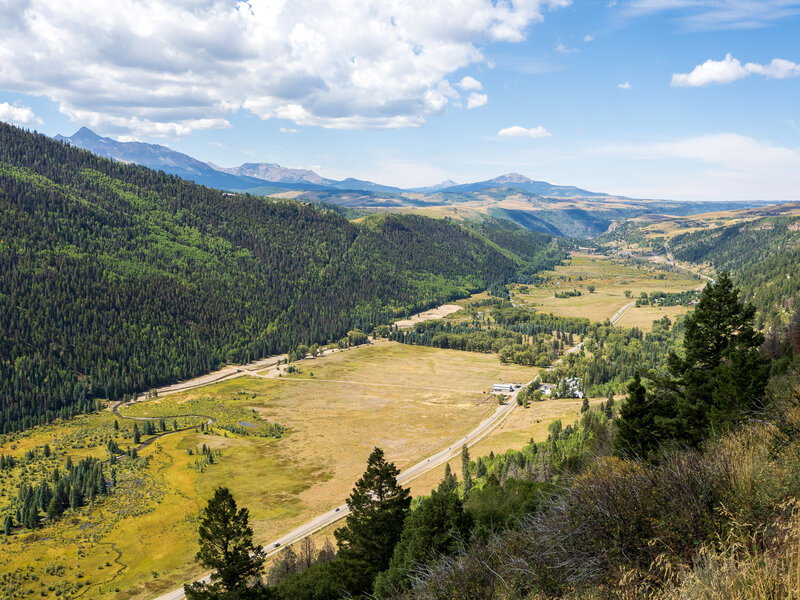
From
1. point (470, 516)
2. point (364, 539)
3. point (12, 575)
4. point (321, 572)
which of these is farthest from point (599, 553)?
point (12, 575)

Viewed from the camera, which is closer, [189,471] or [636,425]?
[636,425]

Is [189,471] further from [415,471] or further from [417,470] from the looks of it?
[417,470]

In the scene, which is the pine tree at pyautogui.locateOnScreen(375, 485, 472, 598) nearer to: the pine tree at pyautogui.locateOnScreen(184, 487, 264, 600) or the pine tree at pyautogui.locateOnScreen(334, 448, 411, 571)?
the pine tree at pyautogui.locateOnScreen(334, 448, 411, 571)

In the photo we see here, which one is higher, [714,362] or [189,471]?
[714,362]

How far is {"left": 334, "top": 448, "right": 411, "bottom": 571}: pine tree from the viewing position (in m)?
50.8

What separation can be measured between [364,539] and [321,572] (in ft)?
22.4

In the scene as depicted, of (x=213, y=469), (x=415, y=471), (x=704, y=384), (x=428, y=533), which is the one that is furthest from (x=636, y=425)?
(x=213, y=469)

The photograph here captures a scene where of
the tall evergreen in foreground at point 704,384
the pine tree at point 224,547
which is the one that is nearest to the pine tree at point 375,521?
the pine tree at point 224,547

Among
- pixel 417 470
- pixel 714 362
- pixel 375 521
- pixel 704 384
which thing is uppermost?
pixel 714 362

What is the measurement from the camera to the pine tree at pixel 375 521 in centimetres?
5075

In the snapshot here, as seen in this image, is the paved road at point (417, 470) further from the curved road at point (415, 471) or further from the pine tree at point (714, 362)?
the pine tree at point (714, 362)

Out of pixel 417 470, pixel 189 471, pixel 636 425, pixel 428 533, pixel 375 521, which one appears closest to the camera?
pixel 428 533

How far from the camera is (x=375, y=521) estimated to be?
5131 cm

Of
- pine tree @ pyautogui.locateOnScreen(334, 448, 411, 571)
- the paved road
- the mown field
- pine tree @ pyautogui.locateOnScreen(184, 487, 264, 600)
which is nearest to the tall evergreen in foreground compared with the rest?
pine tree @ pyautogui.locateOnScreen(334, 448, 411, 571)
